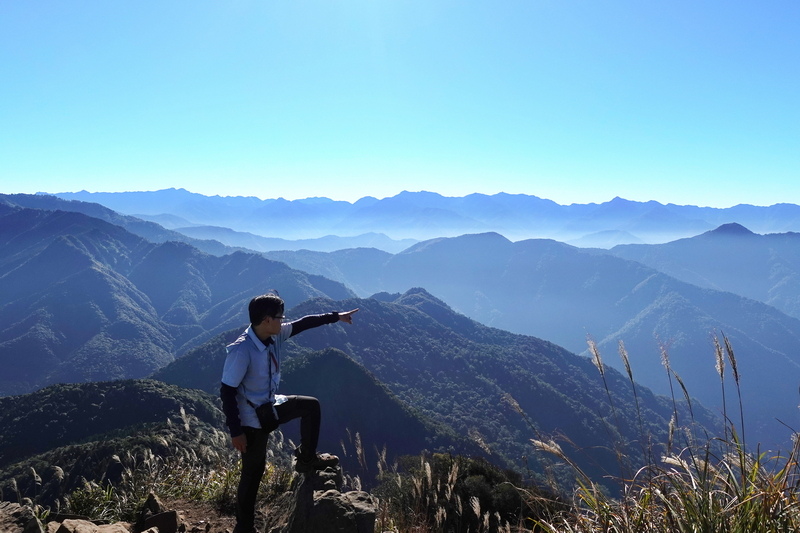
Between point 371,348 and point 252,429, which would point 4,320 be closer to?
point 371,348

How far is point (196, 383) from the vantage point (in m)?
83.3

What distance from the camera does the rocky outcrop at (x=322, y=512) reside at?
4117 millimetres

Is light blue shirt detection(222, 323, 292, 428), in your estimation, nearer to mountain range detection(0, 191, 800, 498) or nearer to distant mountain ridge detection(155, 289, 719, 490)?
mountain range detection(0, 191, 800, 498)

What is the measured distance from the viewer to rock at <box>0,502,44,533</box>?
12.9 ft

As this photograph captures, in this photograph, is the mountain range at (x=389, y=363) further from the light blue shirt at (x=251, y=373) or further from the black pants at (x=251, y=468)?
the light blue shirt at (x=251, y=373)

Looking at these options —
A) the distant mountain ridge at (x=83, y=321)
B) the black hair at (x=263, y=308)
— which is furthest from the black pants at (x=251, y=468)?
the distant mountain ridge at (x=83, y=321)

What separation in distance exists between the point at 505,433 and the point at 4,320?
520ft

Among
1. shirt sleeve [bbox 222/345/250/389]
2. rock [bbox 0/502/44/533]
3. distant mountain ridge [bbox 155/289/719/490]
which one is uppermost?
shirt sleeve [bbox 222/345/250/389]

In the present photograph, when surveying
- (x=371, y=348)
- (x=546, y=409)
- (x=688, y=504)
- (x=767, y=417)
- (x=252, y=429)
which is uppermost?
(x=688, y=504)

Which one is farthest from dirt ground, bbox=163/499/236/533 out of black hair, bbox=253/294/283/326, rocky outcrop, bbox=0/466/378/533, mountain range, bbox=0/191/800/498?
mountain range, bbox=0/191/800/498

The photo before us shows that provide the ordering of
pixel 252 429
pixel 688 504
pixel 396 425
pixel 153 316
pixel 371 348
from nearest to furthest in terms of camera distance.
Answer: pixel 688 504
pixel 252 429
pixel 396 425
pixel 371 348
pixel 153 316

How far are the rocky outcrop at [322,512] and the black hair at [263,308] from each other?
1.78 meters

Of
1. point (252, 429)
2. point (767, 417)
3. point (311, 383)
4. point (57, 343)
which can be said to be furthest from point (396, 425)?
point (767, 417)

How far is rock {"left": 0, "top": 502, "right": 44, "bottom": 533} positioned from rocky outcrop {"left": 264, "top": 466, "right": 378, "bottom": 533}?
1982mm
